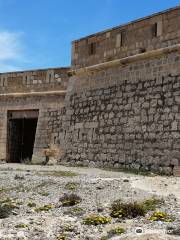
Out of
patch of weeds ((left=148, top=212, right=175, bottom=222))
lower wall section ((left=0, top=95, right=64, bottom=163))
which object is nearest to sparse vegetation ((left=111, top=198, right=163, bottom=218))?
patch of weeds ((left=148, top=212, right=175, bottom=222))

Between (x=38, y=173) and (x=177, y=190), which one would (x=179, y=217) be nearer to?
(x=177, y=190)

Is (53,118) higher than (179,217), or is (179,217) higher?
(53,118)

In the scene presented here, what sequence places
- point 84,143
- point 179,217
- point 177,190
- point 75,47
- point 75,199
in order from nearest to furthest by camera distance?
1. point 179,217
2. point 75,199
3. point 177,190
4. point 84,143
5. point 75,47

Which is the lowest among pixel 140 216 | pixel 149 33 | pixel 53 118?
pixel 140 216

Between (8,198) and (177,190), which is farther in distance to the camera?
(177,190)

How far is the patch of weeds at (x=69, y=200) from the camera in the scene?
25.2 feet

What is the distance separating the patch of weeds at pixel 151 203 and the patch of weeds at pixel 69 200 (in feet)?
3.82

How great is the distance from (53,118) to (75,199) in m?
10.2

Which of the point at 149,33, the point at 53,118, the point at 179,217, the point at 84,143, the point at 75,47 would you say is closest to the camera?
the point at 179,217

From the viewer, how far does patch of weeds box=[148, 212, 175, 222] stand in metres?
6.55

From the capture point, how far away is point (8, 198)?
329 inches

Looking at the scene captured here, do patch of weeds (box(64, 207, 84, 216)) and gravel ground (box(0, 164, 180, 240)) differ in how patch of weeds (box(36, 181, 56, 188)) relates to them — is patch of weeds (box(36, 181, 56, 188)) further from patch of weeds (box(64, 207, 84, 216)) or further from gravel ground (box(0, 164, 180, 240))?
patch of weeds (box(64, 207, 84, 216))

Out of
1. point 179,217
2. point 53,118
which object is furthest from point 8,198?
point 53,118

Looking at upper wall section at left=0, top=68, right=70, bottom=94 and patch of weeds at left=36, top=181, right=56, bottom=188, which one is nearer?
patch of weeds at left=36, top=181, right=56, bottom=188
